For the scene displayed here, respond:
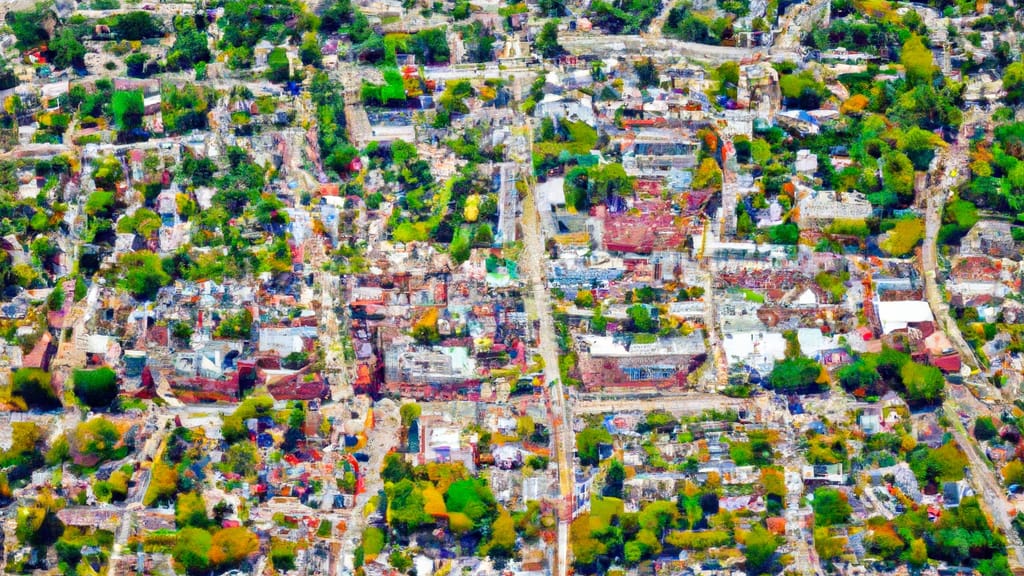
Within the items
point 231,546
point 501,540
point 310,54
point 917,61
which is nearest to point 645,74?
point 917,61

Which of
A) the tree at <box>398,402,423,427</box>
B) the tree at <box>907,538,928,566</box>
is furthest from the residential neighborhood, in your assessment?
the tree at <box>398,402,423,427</box>

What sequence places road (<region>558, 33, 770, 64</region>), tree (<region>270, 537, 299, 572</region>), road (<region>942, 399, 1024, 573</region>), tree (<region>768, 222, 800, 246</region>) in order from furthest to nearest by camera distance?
road (<region>558, 33, 770, 64</region>), tree (<region>768, 222, 800, 246</region>), road (<region>942, 399, 1024, 573</region>), tree (<region>270, 537, 299, 572</region>)

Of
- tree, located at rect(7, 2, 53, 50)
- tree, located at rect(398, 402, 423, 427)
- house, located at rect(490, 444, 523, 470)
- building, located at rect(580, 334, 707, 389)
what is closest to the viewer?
house, located at rect(490, 444, 523, 470)

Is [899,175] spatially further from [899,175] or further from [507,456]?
[507,456]

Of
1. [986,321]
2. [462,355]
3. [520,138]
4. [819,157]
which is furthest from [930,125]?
[462,355]

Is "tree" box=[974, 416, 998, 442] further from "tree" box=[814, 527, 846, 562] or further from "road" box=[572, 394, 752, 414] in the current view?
"road" box=[572, 394, 752, 414]

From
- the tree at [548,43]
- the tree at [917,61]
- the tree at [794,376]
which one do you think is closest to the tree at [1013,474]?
the tree at [794,376]
